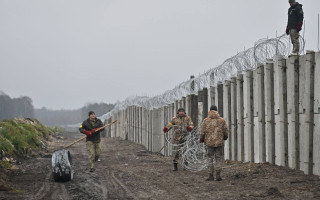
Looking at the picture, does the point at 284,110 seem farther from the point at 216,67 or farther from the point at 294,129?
the point at 216,67

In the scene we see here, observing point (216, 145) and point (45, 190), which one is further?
point (216, 145)

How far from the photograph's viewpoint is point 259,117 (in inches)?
451

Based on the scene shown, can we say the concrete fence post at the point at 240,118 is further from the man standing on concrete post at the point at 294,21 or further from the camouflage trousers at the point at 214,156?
the man standing on concrete post at the point at 294,21

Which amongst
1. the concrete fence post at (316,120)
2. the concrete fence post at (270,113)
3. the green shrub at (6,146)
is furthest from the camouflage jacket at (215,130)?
the green shrub at (6,146)

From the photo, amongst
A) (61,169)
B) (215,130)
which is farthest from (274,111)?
(61,169)

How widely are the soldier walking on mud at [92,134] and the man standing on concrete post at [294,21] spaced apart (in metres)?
5.80

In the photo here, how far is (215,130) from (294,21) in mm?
2961

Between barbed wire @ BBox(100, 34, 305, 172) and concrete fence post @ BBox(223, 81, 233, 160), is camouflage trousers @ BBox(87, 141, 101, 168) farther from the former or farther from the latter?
concrete fence post @ BBox(223, 81, 233, 160)

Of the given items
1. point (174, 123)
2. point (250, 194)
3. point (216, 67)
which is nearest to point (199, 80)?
point (216, 67)

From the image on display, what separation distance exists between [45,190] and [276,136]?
16.8ft

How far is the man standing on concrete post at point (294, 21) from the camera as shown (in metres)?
10.3

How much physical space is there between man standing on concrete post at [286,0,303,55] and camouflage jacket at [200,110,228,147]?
225 cm

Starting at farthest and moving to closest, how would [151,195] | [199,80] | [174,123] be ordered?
[199,80], [174,123], [151,195]

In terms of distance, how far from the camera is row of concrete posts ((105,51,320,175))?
9156 mm
